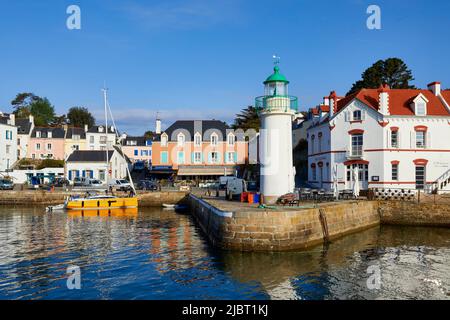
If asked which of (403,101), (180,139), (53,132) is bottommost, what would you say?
(180,139)

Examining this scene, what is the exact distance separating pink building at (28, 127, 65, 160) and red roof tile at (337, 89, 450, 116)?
56.9m

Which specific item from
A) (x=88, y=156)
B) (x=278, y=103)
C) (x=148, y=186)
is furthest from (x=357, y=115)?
(x=88, y=156)

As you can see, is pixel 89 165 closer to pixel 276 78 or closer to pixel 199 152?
pixel 199 152

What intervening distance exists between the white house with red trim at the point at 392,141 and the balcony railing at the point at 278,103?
12.5m

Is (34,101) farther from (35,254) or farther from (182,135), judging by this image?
(35,254)

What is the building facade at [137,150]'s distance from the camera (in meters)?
78.5

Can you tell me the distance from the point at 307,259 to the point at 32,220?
83.3ft

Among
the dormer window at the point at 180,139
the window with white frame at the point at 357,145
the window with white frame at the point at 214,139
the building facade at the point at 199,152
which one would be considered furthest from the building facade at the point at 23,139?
the window with white frame at the point at 357,145

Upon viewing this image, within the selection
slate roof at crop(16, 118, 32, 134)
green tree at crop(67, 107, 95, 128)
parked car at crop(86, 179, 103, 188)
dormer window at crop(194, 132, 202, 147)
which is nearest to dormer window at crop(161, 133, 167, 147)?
dormer window at crop(194, 132, 202, 147)

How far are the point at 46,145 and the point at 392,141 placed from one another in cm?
6385

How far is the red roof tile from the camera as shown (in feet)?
120

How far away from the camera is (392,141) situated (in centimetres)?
3616

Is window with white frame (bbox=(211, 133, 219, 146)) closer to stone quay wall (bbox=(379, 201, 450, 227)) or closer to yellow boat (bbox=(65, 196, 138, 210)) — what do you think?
yellow boat (bbox=(65, 196, 138, 210))
